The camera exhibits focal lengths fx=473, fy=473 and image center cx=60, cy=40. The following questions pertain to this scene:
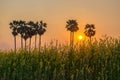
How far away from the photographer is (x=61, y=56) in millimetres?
24531

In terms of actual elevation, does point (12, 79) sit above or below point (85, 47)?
below

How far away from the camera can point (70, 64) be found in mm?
23938

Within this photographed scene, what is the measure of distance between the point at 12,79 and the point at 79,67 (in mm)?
3484

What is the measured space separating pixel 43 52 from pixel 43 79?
2816 millimetres

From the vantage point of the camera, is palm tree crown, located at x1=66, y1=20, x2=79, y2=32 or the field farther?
palm tree crown, located at x1=66, y1=20, x2=79, y2=32

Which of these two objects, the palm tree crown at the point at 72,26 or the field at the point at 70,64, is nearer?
the field at the point at 70,64

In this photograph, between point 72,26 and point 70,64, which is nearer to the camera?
point 70,64

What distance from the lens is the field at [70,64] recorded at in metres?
22.4

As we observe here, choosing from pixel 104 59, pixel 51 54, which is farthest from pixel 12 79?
pixel 104 59

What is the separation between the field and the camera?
2238cm

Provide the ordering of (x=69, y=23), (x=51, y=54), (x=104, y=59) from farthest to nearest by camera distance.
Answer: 1. (x=69, y=23)
2. (x=51, y=54)
3. (x=104, y=59)

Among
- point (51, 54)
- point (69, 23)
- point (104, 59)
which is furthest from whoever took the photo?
point (69, 23)

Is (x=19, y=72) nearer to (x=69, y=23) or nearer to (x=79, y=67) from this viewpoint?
(x=79, y=67)

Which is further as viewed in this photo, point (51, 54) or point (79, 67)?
point (51, 54)
